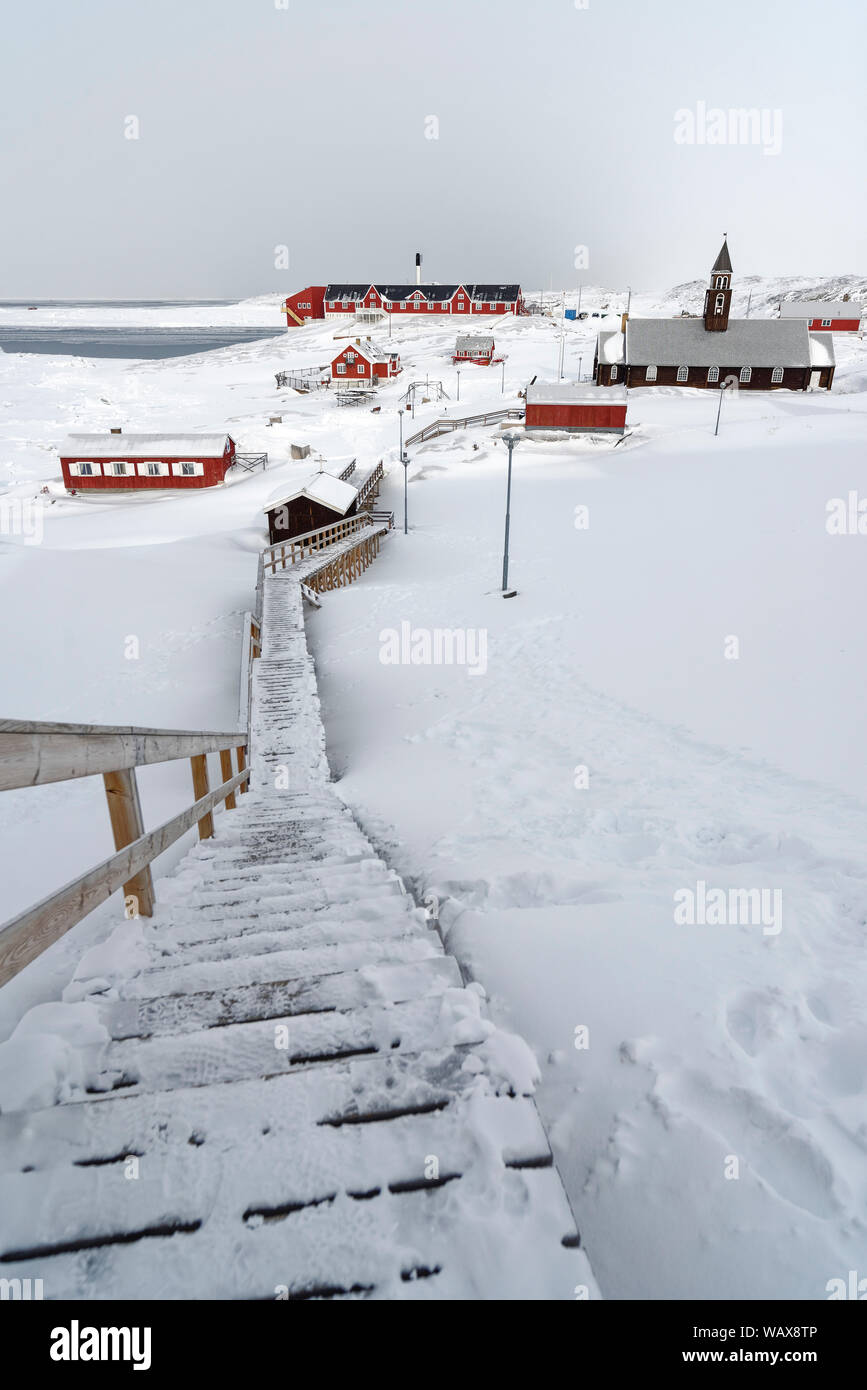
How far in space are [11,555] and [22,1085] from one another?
73.8ft

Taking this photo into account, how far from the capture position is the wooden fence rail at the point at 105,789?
2.39 m

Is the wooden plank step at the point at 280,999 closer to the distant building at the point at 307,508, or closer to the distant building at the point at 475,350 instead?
the distant building at the point at 307,508

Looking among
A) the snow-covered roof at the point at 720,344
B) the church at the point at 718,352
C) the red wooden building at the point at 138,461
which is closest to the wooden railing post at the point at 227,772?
the red wooden building at the point at 138,461

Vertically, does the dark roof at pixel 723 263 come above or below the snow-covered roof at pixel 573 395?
above

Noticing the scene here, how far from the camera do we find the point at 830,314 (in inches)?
3408

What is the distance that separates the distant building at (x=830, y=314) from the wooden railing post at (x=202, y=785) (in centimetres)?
10523

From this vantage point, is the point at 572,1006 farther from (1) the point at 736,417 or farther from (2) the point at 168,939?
(1) the point at 736,417

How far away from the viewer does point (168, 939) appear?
3715mm

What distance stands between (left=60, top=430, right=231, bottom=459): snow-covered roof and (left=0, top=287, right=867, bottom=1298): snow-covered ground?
1290cm

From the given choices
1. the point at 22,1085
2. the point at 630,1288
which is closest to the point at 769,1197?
the point at 630,1288

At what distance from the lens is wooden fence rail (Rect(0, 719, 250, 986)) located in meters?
2.39
